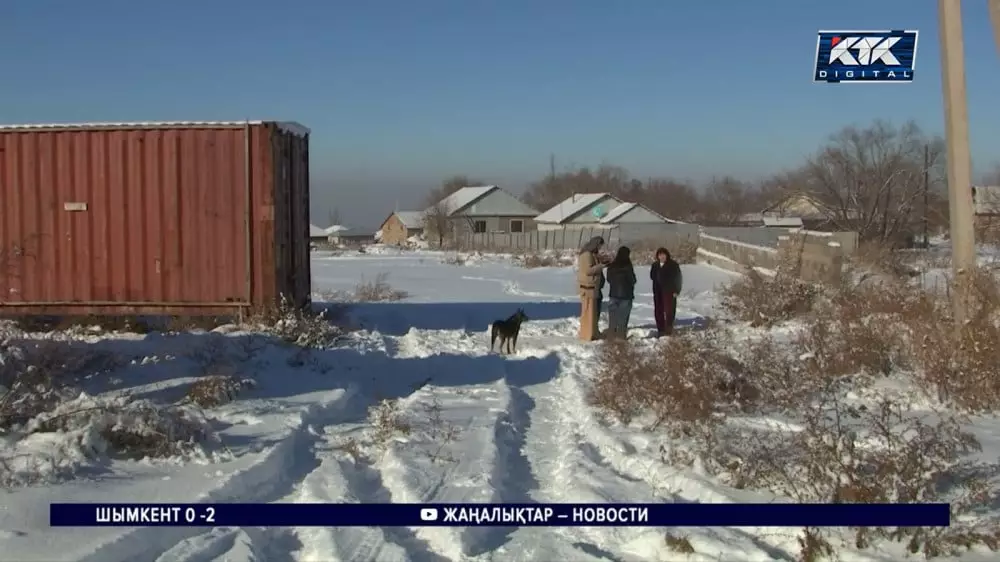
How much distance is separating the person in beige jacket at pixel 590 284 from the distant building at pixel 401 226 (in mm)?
93882

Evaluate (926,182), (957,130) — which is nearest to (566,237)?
(926,182)

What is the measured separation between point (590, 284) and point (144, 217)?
6746 millimetres

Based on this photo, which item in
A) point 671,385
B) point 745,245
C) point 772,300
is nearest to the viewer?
point 671,385

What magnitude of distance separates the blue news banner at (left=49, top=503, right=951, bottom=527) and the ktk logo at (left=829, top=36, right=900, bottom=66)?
5.79 metres

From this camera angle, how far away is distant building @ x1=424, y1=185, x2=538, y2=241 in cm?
9081

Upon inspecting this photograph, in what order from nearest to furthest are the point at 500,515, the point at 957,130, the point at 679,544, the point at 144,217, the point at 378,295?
the point at 679,544, the point at 500,515, the point at 957,130, the point at 144,217, the point at 378,295

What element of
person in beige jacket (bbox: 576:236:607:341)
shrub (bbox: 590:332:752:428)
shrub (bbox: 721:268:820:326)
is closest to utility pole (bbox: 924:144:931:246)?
shrub (bbox: 721:268:820:326)

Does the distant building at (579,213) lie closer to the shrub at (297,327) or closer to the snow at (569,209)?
the snow at (569,209)

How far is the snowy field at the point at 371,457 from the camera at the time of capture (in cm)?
509

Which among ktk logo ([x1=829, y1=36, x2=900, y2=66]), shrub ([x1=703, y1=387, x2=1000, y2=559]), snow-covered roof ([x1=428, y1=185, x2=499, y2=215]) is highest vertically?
snow-covered roof ([x1=428, y1=185, x2=499, y2=215])

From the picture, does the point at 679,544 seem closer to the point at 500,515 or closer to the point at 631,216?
the point at 500,515

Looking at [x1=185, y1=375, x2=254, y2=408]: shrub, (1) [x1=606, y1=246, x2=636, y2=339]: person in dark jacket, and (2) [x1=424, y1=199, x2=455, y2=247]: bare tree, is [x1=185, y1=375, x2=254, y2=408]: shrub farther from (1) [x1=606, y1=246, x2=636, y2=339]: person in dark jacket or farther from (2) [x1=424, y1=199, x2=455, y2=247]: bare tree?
(2) [x1=424, y1=199, x2=455, y2=247]: bare tree

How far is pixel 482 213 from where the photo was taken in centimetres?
9238

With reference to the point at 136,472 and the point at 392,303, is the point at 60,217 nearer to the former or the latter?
the point at 392,303
